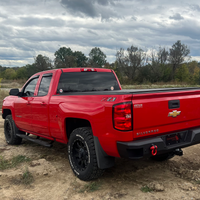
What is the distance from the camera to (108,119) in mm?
3006

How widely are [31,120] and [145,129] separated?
292cm

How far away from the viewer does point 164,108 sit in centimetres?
312

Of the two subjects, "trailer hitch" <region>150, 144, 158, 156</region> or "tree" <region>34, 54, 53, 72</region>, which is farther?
"tree" <region>34, 54, 53, 72</region>

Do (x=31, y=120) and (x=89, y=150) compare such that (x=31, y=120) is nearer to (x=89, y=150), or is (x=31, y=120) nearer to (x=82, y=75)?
(x=82, y=75)

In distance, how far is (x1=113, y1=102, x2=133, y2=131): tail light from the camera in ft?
9.36

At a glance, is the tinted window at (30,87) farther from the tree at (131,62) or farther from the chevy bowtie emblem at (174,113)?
the tree at (131,62)

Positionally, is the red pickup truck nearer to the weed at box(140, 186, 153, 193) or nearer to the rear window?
the rear window

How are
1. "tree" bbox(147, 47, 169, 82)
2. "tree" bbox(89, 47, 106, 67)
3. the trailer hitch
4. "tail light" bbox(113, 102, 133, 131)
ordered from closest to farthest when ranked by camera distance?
"tail light" bbox(113, 102, 133, 131)
the trailer hitch
"tree" bbox(147, 47, 169, 82)
"tree" bbox(89, 47, 106, 67)

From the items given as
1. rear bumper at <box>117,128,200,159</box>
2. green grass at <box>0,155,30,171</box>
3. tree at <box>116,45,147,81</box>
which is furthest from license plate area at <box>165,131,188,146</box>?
tree at <box>116,45,147,81</box>

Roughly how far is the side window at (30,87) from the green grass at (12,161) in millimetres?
1406

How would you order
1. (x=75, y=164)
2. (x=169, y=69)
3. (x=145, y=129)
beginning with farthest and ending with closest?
(x=169, y=69) < (x=75, y=164) < (x=145, y=129)

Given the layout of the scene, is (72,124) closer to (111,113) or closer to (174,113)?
(111,113)

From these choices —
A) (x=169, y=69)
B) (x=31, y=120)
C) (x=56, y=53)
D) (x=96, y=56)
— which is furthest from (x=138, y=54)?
(x=31, y=120)

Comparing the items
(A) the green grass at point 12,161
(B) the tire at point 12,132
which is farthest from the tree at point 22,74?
(A) the green grass at point 12,161
